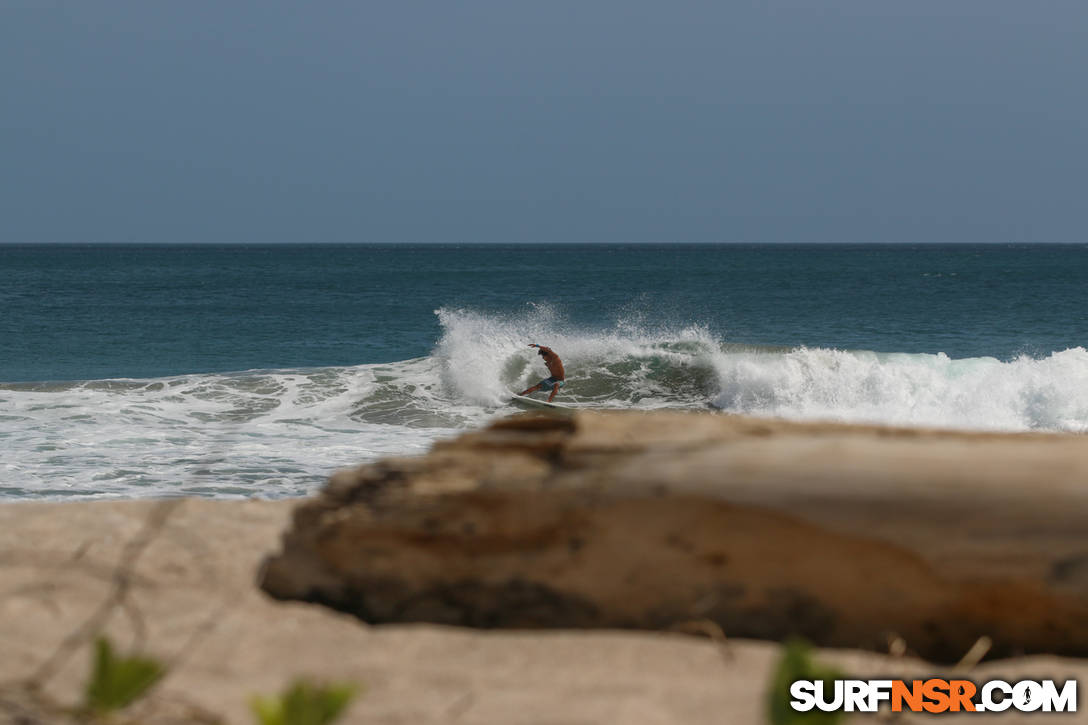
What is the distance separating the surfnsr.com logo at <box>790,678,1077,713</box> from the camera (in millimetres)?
2209

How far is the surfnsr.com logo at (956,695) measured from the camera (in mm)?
2209

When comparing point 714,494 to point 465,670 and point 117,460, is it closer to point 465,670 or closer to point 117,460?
point 465,670

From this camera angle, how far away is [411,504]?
271cm

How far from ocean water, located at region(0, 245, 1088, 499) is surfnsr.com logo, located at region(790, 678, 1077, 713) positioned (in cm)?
492

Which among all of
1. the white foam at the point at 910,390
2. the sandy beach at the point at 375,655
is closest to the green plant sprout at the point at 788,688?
the sandy beach at the point at 375,655

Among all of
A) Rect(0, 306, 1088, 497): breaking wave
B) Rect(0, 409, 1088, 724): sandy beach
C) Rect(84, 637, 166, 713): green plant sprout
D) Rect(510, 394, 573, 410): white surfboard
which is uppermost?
Rect(84, 637, 166, 713): green plant sprout

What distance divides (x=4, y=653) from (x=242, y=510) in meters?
1.49

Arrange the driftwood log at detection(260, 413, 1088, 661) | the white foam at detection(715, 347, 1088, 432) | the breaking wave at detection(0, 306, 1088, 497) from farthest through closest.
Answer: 1. the white foam at detection(715, 347, 1088, 432)
2. the breaking wave at detection(0, 306, 1088, 497)
3. the driftwood log at detection(260, 413, 1088, 661)

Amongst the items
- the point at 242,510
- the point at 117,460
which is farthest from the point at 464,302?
the point at 242,510

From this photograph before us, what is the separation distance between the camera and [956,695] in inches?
89.4

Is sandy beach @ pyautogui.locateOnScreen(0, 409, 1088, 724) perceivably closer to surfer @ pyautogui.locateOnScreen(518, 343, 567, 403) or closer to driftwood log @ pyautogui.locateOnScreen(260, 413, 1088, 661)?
driftwood log @ pyautogui.locateOnScreen(260, 413, 1088, 661)

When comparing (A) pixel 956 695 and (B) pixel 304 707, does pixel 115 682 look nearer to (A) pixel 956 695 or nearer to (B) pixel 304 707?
(B) pixel 304 707

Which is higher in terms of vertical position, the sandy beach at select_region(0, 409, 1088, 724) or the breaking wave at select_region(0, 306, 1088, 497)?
the sandy beach at select_region(0, 409, 1088, 724)

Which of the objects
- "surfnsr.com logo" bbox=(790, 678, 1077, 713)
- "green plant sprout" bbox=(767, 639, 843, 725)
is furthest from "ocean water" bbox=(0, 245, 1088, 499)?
"green plant sprout" bbox=(767, 639, 843, 725)
